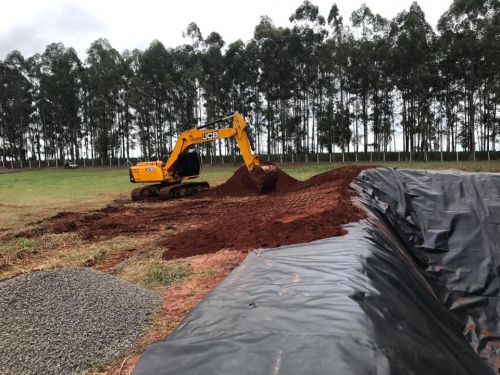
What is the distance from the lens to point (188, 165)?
47.4ft

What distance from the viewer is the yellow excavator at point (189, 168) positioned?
1277cm

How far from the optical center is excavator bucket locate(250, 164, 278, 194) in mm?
12523

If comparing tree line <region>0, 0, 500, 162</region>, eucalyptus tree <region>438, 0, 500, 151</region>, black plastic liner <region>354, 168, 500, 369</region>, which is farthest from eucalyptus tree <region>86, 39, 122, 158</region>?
black plastic liner <region>354, 168, 500, 369</region>

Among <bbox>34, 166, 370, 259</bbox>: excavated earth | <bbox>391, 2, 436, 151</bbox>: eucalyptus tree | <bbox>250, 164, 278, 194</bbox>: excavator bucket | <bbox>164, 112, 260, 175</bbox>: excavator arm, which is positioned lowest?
<bbox>34, 166, 370, 259</bbox>: excavated earth

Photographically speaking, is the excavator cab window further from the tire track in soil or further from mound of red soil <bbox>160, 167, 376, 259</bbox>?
mound of red soil <bbox>160, 167, 376, 259</bbox>

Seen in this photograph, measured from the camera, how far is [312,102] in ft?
129

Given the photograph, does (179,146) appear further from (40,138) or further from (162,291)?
(40,138)

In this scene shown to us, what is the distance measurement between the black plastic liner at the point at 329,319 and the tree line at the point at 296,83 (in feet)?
99.6

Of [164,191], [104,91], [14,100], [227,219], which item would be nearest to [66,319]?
[227,219]

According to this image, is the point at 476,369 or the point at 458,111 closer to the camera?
the point at 476,369

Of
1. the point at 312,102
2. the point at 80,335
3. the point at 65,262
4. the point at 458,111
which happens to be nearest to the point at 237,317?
the point at 80,335

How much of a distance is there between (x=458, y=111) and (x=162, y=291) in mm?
40498

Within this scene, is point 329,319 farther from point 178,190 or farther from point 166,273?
point 178,190

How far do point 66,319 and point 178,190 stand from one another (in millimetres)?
10923
